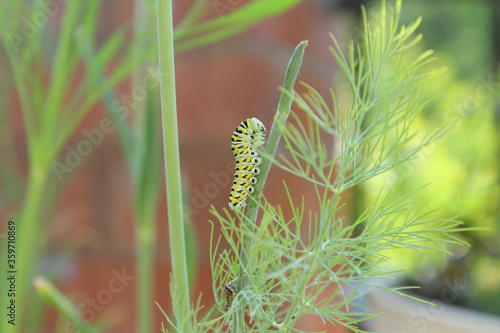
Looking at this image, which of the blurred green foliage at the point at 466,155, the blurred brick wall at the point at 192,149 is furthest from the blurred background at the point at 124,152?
the blurred green foliage at the point at 466,155

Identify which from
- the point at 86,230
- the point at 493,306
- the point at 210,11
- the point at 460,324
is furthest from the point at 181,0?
the point at 493,306

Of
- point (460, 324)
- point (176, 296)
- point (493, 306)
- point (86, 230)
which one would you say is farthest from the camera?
point (493, 306)

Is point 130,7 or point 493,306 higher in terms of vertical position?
point 130,7

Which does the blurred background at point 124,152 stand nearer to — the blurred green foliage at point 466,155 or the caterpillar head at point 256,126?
the blurred green foliage at point 466,155

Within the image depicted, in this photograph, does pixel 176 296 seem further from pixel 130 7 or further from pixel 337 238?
pixel 130 7

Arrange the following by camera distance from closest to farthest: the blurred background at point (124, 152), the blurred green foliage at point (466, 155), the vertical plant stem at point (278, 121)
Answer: the vertical plant stem at point (278, 121)
the blurred background at point (124, 152)
the blurred green foliage at point (466, 155)

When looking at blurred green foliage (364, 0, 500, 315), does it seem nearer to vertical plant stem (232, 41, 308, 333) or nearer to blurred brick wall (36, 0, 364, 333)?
blurred brick wall (36, 0, 364, 333)
